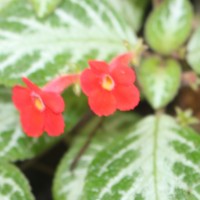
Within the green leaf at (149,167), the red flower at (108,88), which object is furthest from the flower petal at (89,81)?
the green leaf at (149,167)

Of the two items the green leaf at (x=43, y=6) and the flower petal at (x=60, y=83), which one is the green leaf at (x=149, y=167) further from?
the green leaf at (x=43, y=6)

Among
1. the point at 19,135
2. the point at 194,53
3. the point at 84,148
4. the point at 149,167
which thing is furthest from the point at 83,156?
the point at 194,53

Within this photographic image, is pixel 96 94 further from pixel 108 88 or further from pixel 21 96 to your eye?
pixel 21 96

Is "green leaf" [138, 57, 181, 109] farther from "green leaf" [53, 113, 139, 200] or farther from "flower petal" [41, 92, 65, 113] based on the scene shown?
"flower petal" [41, 92, 65, 113]

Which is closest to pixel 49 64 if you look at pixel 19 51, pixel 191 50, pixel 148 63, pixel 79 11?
pixel 19 51

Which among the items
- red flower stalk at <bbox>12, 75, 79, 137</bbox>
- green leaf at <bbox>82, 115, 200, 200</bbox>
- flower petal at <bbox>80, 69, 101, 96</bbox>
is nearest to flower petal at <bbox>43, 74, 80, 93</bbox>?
red flower stalk at <bbox>12, 75, 79, 137</bbox>
